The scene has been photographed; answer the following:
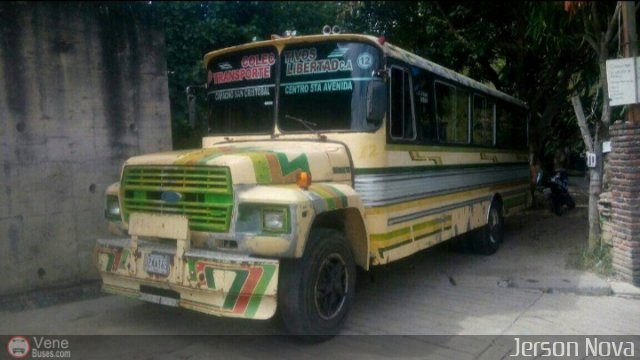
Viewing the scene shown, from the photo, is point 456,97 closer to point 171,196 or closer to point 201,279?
point 171,196

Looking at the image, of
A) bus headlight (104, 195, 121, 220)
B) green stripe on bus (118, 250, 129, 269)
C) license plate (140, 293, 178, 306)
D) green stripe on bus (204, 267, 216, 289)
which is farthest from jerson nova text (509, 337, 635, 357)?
bus headlight (104, 195, 121, 220)

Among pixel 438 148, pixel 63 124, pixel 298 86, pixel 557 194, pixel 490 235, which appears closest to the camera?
pixel 298 86

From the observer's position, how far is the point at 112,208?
16.5ft

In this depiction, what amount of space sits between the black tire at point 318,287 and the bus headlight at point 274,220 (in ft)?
1.34

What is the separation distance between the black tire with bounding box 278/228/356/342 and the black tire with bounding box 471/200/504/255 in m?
4.20

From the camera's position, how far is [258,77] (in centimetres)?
549

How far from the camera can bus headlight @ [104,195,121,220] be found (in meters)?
4.98

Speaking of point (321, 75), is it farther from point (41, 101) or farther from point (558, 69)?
point (558, 69)

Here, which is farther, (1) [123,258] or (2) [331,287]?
(2) [331,287]

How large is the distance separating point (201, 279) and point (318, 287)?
39.6 inches

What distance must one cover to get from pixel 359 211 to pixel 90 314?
2.96 metres

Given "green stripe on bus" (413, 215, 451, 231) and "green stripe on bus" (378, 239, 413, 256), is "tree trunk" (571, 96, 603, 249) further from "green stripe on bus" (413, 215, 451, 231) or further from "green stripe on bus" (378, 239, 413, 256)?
"green stripe on bus" (378, 239, 413, 256)

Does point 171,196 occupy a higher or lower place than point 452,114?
lower

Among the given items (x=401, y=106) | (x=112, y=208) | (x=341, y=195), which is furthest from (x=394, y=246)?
(x=112, y=208)
